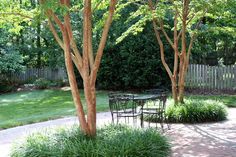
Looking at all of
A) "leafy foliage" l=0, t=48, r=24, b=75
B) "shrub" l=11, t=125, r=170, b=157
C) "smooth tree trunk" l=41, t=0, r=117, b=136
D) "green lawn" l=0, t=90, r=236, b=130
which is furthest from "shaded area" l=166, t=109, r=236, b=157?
"leafy foliage" l=0, t=48, r=24, b=75

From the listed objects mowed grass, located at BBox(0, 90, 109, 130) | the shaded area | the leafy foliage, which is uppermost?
the leafy foliage

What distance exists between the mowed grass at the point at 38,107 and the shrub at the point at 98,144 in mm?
4162

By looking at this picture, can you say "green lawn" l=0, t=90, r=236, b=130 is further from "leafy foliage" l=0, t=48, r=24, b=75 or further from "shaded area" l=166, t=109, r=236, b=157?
"shaded area" l=166, t=109, r=236, b=157

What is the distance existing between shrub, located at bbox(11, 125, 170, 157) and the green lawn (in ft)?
13.7

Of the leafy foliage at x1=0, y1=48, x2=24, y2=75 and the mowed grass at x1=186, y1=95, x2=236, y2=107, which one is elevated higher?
the leafy foliage at x1=0, y1=48, x2=24, y2=75

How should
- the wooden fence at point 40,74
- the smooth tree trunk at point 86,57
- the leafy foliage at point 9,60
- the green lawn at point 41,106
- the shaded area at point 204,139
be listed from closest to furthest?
the smooth tree trunk at point 86,57 → the shaded area at point 204,139 → the green lawn at point 41,106 → the leafy foliage at point 9,60 → the wooden fence at point 40,74

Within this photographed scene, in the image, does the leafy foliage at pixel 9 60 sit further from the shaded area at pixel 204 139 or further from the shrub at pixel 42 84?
the shaded area at pixel 204 139

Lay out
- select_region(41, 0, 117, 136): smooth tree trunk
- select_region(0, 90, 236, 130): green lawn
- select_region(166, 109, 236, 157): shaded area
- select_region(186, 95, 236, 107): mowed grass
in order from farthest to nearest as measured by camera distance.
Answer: select_region(186, 95, 236, 107): mowed grass
select_region(0, 90, 236, 130): green lawn
select_region(166, 109, 236, 157): shaded area
select_region(41, 0, 117, 136): smooth tree trunk

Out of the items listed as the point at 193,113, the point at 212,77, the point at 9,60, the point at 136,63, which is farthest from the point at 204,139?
the point at 9,60

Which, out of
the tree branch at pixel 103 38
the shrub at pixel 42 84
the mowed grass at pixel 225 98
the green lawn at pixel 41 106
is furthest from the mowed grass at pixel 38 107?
the tree branch at pixel 103 38

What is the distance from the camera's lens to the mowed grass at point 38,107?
1191 cm

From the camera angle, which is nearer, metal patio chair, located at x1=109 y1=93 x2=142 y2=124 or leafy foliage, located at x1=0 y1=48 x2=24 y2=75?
metal patio chair, located at x1=109 y1=93 x2=142 y2=124

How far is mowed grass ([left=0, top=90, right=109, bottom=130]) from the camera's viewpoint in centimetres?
1191

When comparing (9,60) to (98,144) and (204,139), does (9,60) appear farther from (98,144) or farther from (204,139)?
(98,144)
